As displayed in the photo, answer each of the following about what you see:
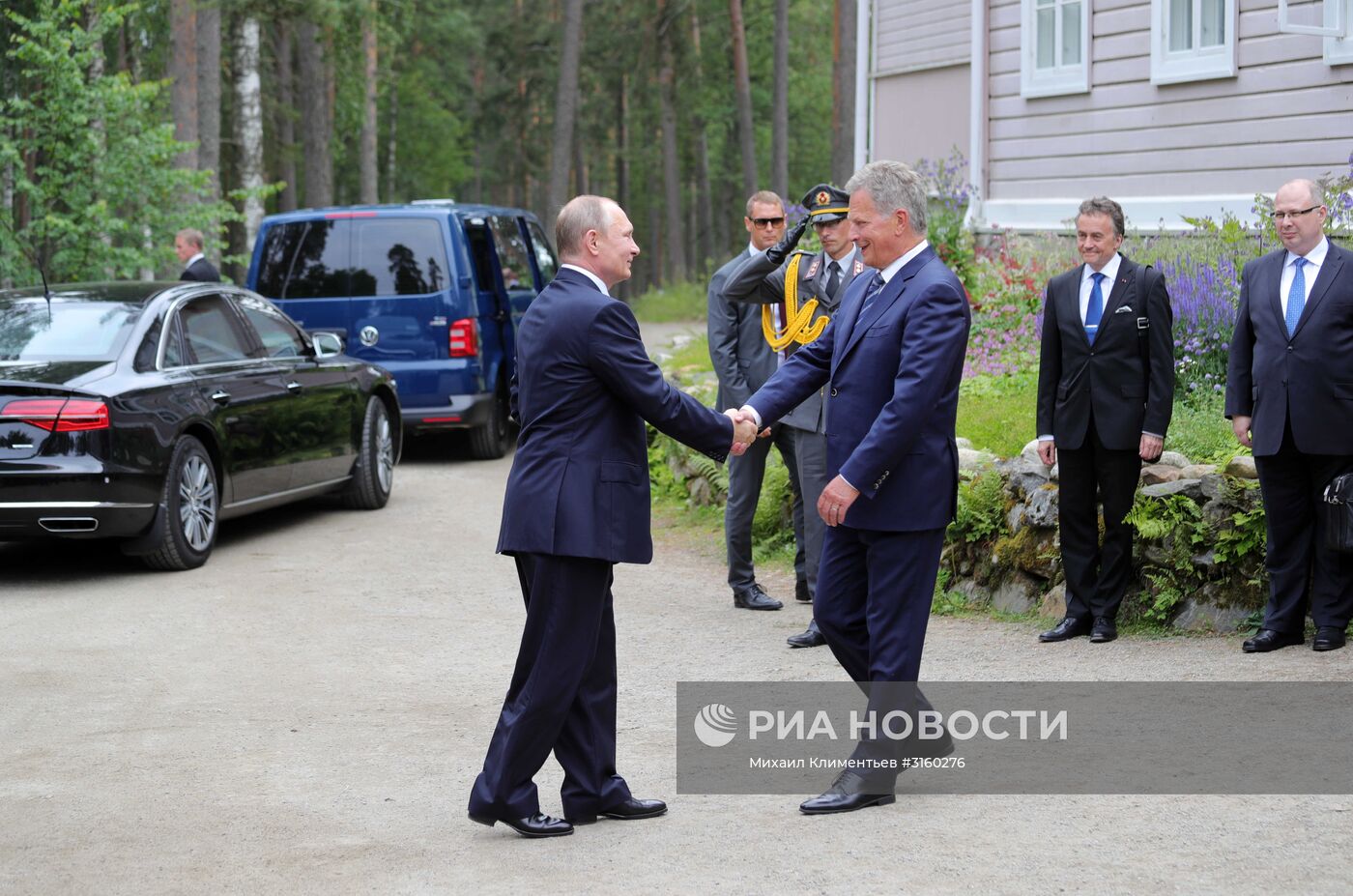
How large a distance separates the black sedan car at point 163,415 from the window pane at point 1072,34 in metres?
7.47

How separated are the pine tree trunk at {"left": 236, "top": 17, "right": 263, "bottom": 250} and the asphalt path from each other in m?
17.2

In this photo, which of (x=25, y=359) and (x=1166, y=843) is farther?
(x=25, y=359)

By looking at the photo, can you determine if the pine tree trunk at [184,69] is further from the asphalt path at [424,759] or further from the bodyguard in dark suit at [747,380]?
the bodyguard in dark suit at [747,380]

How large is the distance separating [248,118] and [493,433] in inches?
529

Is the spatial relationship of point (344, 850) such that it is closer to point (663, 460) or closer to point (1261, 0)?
point (663, 460)

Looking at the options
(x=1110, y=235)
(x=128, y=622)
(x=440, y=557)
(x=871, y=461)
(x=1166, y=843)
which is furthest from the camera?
(x=440, y=557)

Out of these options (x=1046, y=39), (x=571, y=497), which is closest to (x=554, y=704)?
(x=571, y=497)

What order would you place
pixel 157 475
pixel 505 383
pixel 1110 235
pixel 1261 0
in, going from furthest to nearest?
1. pixel 505 383
2. pixel 1261 0
3. pixel 157 475
4. pixel 1110 235

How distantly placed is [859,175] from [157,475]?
5.52 m

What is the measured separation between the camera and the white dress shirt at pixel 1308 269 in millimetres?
7309

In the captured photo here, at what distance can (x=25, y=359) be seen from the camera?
380 inches

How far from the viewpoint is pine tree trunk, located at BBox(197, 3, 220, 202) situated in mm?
21391

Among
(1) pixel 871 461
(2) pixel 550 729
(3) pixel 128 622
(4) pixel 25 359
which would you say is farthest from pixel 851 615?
(4) pixel 25 359

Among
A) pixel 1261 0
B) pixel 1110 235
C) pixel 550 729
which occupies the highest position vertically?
pixel 1261 0
